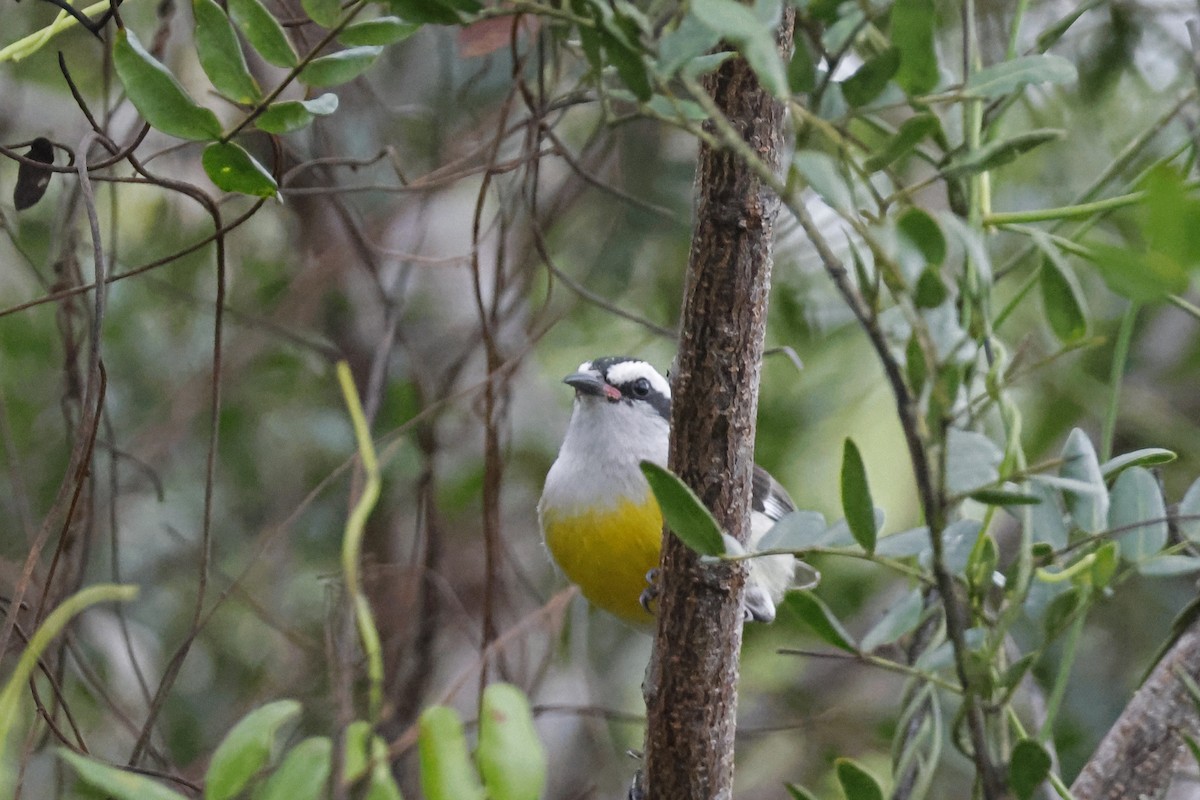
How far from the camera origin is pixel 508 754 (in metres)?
0.81

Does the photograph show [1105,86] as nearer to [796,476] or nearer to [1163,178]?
[796,476]

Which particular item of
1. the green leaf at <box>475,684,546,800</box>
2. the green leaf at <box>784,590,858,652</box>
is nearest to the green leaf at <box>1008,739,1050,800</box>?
the green leaf at <box>784,590,858,652</box>

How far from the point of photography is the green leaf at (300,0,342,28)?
117 centimetres

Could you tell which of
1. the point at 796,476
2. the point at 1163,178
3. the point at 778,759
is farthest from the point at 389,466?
the point at 1163,178

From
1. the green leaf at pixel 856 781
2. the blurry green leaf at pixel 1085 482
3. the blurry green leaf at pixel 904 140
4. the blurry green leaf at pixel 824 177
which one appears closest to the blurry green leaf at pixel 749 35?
the blurry green leaf at pixel 824 177

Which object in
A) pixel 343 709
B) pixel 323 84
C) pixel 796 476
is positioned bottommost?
pixel 796 476

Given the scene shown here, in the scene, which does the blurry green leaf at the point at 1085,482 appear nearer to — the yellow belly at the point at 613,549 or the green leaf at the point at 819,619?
the green leaf at the point at 819,619

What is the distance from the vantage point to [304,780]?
79 cm

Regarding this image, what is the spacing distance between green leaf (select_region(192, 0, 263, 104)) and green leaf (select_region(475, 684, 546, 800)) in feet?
2.10

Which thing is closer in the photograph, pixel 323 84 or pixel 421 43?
pixel 323 84

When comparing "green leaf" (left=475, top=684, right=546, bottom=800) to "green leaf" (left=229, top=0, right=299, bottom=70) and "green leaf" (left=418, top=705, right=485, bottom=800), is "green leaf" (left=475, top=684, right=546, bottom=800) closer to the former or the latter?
"green leaf" (left=418, top=705, right=485, bottom=800)

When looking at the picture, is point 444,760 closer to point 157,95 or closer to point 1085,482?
point 1085,482

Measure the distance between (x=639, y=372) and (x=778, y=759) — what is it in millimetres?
1457

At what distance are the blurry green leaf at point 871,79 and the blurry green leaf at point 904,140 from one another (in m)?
0.03
